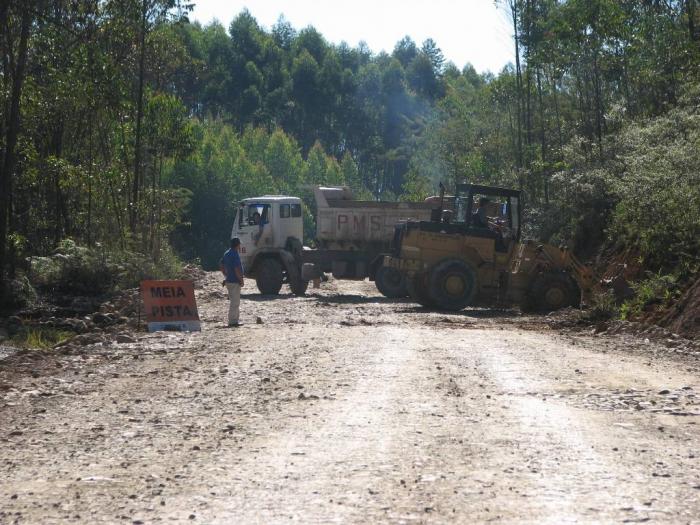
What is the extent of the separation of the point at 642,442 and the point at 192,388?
18.5ft

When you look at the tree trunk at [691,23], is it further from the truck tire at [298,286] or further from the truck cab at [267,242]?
the truck tire at [298,286]

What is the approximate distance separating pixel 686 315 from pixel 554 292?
719 cm

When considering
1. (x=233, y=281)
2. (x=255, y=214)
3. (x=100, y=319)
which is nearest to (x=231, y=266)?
(x=233, y=281)

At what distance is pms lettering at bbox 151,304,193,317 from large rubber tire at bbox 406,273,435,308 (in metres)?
8.02

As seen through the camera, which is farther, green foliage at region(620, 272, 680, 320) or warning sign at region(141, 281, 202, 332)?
green foliage at region(620, 272, 680, 320)

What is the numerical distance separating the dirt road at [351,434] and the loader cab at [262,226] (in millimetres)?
15339

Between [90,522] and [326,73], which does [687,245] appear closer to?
[90,522]

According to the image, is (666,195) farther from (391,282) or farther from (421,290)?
(391,282)

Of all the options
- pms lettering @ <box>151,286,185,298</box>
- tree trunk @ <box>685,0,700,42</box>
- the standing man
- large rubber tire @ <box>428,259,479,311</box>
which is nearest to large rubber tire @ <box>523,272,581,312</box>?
large rubber tire @ <box>428,259,479,311</box>

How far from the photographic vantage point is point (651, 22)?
38281 millimetres

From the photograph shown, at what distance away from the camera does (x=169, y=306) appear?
773 inches

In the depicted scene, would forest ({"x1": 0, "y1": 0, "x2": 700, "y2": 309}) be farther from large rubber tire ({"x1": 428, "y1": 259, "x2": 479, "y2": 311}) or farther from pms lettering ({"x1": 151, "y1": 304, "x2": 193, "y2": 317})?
pms lettering ({"x1": 151, "y1": 304, "x2": 193, "y2": 317})

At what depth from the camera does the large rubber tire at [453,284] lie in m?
25.7

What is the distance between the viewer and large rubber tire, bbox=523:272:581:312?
2538cm
